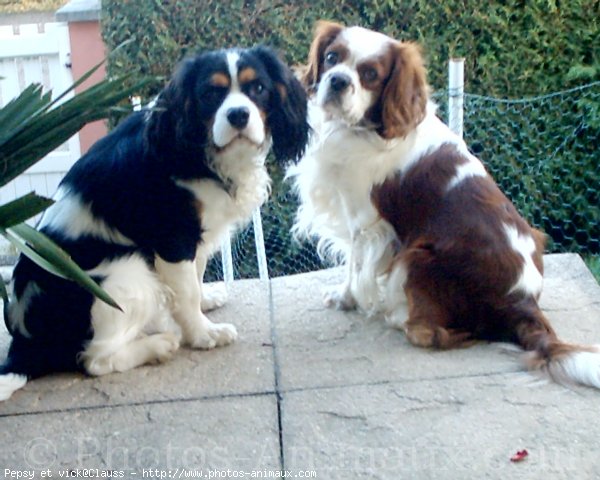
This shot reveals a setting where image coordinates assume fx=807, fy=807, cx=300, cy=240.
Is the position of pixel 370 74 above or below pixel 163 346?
above

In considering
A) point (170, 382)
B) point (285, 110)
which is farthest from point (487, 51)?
point (170, 382)

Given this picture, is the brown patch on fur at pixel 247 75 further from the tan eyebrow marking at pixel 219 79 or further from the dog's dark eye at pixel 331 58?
the dog's dark eye at pixel 331 58

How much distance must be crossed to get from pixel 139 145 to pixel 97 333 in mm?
769

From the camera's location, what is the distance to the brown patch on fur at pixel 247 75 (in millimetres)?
3107

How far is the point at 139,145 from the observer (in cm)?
325

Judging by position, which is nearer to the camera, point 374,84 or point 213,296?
point 374,84

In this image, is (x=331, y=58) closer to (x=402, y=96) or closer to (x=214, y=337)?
(x=402, y=96)

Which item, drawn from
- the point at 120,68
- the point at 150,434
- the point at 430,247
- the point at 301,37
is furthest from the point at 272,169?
the point at 150,434

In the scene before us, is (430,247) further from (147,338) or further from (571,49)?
(571,49)

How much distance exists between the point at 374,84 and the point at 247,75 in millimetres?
664

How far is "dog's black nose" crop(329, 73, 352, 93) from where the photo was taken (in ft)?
11.2

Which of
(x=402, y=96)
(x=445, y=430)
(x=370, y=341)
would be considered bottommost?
(x=370, y=341)

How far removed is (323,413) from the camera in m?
2.92

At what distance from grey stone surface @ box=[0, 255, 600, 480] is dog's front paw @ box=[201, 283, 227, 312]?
0.36m
